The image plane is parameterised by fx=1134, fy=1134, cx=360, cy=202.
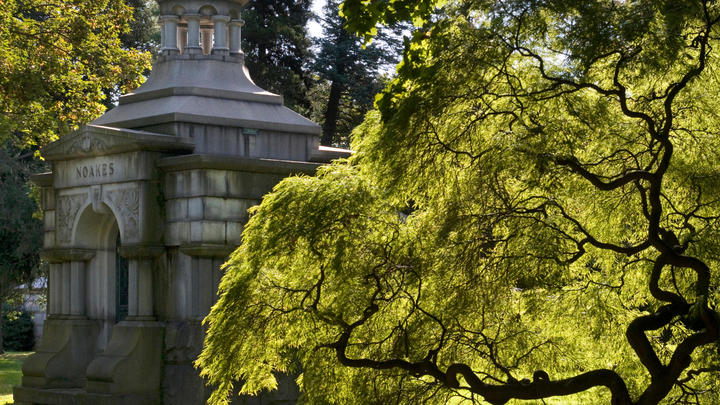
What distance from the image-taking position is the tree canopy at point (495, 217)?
8930mm

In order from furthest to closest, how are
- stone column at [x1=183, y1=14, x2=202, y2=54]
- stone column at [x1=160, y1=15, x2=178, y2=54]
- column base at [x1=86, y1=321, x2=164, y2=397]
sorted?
stone column at [x1=160, y1=15, x2=178, y2=54] → stone column at [x1=183, y1=14, x2=202, y2=54] → column base at [x1=86, y1=321, x2=164, y2=397]

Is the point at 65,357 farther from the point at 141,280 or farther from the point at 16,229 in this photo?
the point at 16,229

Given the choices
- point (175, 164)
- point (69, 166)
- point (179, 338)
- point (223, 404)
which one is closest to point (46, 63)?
point (69, 166)

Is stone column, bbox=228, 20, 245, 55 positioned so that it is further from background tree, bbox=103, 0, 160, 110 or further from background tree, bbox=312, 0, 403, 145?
background tree, bbox=103, 0, 160, 110

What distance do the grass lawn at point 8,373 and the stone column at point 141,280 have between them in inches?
205

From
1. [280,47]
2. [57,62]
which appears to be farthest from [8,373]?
[280,47]

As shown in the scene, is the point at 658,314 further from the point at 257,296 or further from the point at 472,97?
the point at 257,296

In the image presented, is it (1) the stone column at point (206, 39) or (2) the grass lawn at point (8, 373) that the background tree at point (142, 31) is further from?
(1) the stone column at point (206, 39)

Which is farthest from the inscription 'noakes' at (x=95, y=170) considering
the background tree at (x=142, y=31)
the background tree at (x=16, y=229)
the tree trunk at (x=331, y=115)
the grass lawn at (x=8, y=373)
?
the background tree at (x=142, y=31)

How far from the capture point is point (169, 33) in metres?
17.5

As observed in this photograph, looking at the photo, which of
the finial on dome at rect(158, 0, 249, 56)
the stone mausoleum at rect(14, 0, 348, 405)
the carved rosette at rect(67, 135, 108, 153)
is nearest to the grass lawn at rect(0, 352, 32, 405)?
the stone mausoleum at rect(14, 0, 348, 405)

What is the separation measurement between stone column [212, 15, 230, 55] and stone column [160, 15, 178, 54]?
63 cm

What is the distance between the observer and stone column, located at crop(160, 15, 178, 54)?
17406 mm

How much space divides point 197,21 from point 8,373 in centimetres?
1219
